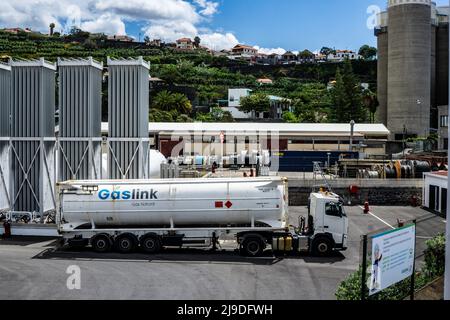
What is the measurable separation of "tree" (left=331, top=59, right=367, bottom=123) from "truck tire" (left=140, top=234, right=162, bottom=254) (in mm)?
72409

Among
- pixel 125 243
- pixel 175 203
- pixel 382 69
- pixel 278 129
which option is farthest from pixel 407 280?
pixel 382 69

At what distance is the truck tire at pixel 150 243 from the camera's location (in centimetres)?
2081

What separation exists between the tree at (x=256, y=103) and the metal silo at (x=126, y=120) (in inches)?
3187

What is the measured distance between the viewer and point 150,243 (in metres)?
20.8

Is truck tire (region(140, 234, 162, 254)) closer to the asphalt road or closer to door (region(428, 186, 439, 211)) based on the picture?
the asphalt road

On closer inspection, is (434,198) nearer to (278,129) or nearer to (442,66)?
(278,129)

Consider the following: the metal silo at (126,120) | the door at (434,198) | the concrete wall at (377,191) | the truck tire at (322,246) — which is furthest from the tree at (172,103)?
the truck tire at (322,246)

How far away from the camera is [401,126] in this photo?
7938 cm

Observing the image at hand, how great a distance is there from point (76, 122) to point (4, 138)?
3.81 m

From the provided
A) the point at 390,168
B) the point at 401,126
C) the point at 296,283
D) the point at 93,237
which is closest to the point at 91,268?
the point at 93,237

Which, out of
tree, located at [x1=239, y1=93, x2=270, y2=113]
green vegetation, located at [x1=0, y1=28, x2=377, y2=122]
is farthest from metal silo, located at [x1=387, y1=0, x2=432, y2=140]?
tree, located at [x1=239, y1=93, x2=270, y2=113]

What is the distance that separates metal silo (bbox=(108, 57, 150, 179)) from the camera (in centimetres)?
2556

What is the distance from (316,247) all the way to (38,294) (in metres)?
10.8

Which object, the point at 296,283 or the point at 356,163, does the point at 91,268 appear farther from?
the point at 356,163
